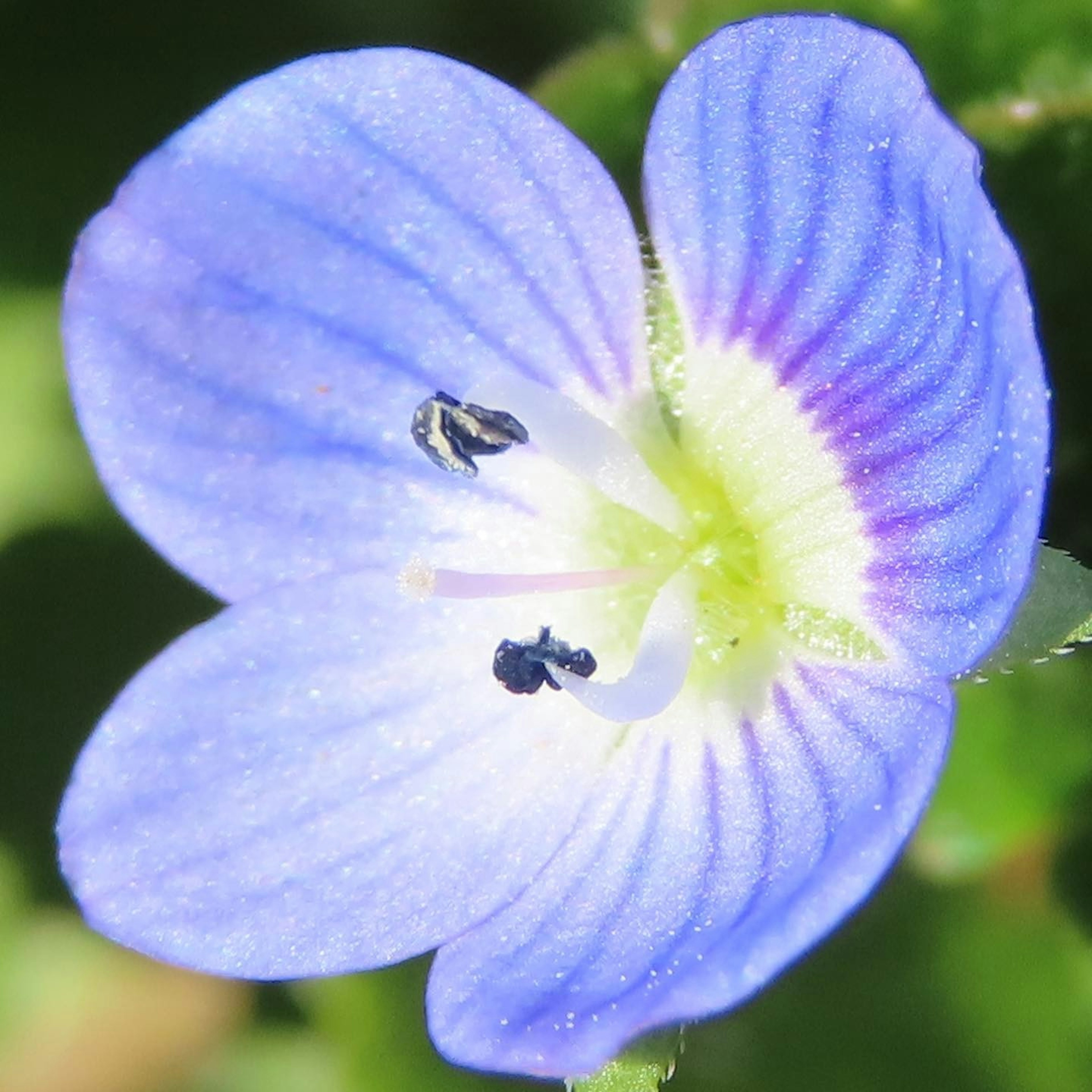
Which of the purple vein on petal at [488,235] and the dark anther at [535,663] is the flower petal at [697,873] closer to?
the dark anther at [535,663]

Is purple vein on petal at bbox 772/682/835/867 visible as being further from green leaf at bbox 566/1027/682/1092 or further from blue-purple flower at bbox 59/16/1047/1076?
green leaf at bbox 566/1027/682/1092

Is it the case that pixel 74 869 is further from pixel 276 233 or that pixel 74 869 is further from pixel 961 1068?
Answer: pixel 961 1068

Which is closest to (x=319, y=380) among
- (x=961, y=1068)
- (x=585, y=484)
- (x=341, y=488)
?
(x=341, y=488)

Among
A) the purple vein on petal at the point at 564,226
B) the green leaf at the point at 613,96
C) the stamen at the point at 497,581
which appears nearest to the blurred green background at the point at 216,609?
the green leaf at the point at 613,96

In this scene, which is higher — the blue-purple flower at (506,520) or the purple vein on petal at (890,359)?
the purple vein on petal at (890,359)

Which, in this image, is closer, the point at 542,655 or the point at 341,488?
the point at 542,655

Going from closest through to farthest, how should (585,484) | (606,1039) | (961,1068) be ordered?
(606,1039) → (585,484) → (961,1068)

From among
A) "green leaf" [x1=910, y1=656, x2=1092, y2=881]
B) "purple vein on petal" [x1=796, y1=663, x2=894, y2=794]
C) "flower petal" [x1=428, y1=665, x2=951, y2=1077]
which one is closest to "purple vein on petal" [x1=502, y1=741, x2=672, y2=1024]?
"flower petal" [x1=428, y1=665, x2=951, y2=1077]
